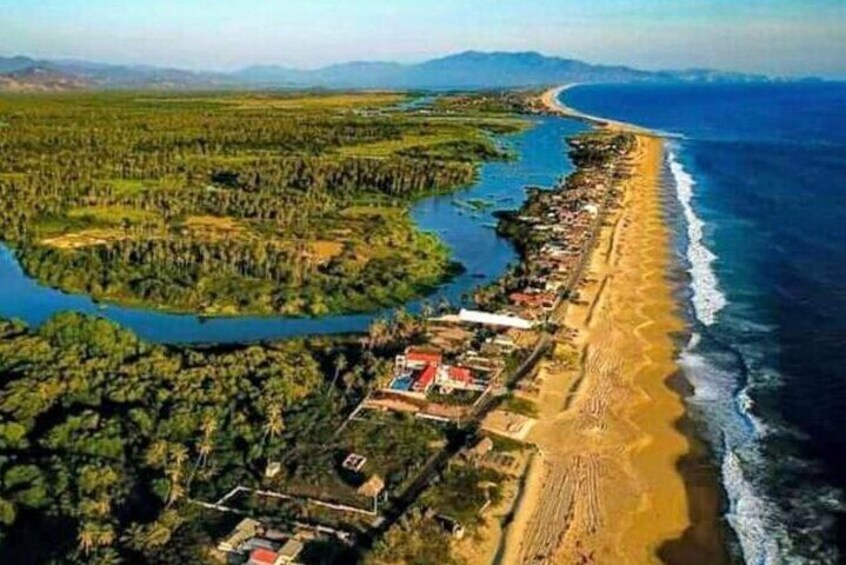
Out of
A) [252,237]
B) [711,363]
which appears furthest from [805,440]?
[252,237]

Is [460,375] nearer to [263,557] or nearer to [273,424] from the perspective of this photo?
[273,424]

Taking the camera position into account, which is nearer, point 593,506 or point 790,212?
point 593,506

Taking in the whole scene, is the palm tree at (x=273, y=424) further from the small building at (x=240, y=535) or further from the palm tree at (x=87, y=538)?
the palm tree at (x=87, y=538)

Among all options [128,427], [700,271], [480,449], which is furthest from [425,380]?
[700,271]

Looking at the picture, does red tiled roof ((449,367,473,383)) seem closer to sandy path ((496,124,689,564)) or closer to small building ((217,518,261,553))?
sandy path ((496,124,689,564))

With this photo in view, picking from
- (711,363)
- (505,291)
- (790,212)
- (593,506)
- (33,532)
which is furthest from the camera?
(790,212)

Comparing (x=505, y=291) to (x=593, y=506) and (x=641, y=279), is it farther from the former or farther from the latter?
(x=593, y=506)
